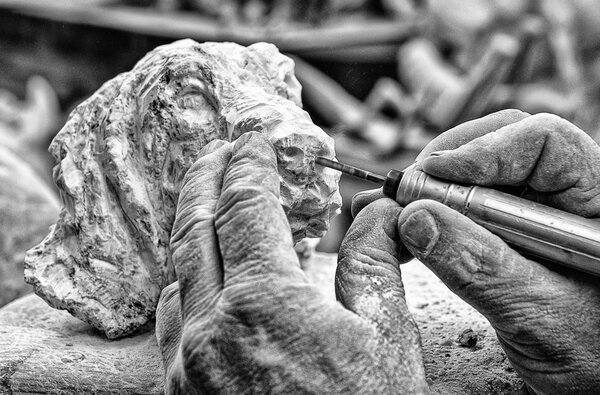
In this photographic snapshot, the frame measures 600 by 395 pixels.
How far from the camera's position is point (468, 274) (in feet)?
3.29

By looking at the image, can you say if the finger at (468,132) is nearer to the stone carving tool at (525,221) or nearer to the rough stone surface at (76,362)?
the stone carving tool at (525,221)

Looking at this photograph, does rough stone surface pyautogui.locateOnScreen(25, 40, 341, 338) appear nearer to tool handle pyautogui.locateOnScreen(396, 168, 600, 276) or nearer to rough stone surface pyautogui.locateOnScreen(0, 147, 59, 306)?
tool handle pyautogui.locateOnScreen(396, 168, 600, 276)

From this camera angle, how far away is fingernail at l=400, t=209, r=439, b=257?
0.98m

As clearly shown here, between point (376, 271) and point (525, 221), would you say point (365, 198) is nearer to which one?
point (376, 271)

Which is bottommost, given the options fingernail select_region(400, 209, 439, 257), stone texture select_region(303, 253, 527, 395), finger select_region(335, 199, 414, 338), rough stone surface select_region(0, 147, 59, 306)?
rough stone surface select_region(0, 147, 59, 306)

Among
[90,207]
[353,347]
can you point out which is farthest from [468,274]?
[90,207]

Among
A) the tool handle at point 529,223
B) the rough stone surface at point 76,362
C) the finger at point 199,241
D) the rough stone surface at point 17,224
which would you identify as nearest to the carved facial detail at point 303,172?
the finger at point 199,241

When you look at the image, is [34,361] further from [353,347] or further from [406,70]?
[406,70]

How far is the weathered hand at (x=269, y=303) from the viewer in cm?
91

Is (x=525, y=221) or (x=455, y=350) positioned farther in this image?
(x=455, y=350)

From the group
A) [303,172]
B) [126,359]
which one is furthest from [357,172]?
[126,359]

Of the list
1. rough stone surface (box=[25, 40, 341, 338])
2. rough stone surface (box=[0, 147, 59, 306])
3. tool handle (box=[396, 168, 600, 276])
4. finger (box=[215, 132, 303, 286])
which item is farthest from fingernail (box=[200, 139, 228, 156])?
rough stone surface (box=[0, 147, 59, 306])

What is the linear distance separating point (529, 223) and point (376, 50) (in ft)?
9.26

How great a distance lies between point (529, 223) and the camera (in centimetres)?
98
